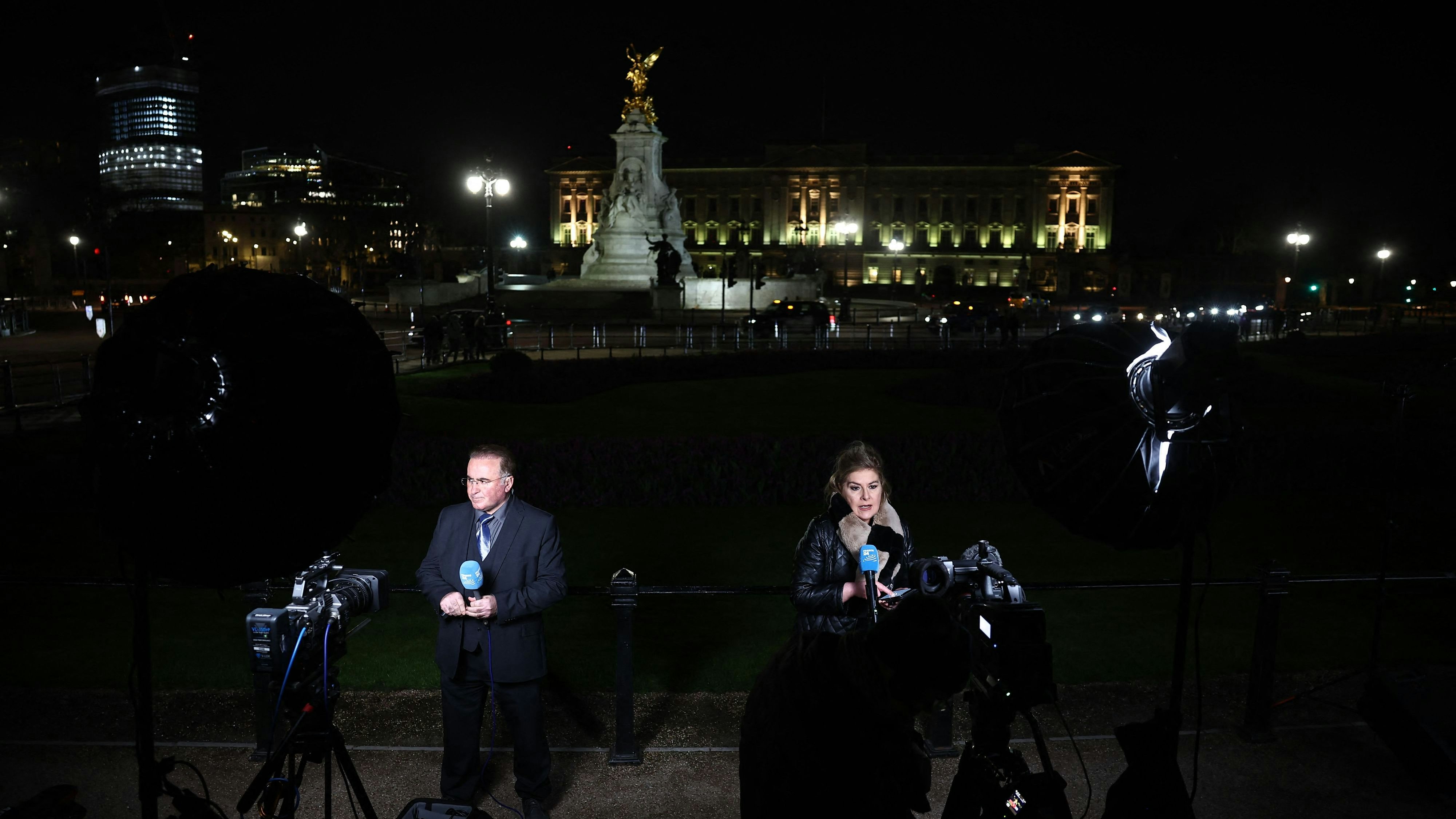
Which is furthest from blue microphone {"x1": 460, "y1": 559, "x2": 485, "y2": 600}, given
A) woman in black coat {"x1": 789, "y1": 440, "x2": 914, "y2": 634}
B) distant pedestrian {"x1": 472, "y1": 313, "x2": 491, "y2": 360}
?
distant pedestrian {"x1": 472, "y1": 313, "x2": 491, "y2": 360}

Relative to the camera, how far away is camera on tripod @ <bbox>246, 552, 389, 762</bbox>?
3633mm

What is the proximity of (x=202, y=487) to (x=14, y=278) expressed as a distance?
83676 millimetres

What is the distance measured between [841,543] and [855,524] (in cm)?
13

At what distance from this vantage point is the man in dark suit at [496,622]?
463 centimetres

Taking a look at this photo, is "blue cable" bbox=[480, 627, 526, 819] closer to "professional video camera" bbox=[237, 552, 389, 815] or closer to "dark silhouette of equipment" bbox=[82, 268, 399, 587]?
"professional video camera" bbox=[237, 552, 389, 815]

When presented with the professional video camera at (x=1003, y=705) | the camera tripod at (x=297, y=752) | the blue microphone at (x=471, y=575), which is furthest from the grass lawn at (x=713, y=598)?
the professional video camera at (x=1003, y=705)

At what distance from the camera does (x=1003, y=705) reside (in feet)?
10.2

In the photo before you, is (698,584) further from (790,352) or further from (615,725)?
(790,352)

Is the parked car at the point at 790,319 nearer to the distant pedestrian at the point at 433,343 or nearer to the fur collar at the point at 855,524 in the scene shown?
the distant pedestrian at the point at 433,343

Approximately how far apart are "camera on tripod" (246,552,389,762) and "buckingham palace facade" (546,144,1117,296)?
362 feet

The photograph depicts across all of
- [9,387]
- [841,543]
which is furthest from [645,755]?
[9,387]

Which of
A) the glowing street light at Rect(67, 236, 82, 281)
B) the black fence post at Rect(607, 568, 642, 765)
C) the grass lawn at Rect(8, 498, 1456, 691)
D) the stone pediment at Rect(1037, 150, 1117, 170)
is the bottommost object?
the grass lawn at Rect(8, 498, 1456, 691)

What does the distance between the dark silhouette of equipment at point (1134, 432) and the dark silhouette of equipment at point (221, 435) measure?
2349 millimetres

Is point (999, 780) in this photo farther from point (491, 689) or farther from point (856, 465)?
point (491, 689)
